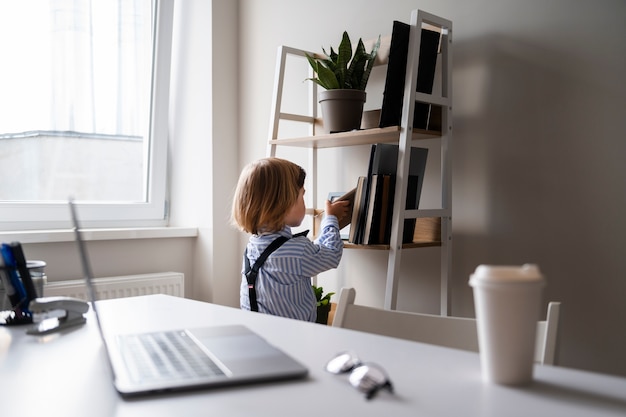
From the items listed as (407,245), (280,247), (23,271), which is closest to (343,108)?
(407,245)

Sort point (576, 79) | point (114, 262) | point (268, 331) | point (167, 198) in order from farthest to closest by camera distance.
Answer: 1. point (167, 198)
2. point (114, 262)
3. point (576, 79)
4. point (268, 331)

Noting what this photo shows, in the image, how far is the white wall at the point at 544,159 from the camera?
1932 millimetres

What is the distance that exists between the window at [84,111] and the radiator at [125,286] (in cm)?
37

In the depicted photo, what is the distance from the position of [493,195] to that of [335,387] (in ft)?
5.19

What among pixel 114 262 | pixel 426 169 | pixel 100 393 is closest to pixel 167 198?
pixel 114 262

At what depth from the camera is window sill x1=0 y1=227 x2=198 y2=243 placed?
252cm

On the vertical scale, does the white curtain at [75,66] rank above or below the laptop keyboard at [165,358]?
above

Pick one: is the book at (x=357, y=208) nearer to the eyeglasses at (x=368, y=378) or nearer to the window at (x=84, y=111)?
the window at (x=84, y=111)

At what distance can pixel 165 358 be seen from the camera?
2.88 ft

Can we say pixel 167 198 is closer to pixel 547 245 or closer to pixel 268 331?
pixel 547 245

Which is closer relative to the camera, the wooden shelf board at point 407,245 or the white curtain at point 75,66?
the wooden shelf board at point 407,245

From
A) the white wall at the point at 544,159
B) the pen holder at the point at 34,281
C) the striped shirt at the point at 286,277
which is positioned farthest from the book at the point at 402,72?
the pen holder at the point at 34,281

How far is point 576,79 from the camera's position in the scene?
2.00 m

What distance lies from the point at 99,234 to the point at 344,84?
1.26 metres
